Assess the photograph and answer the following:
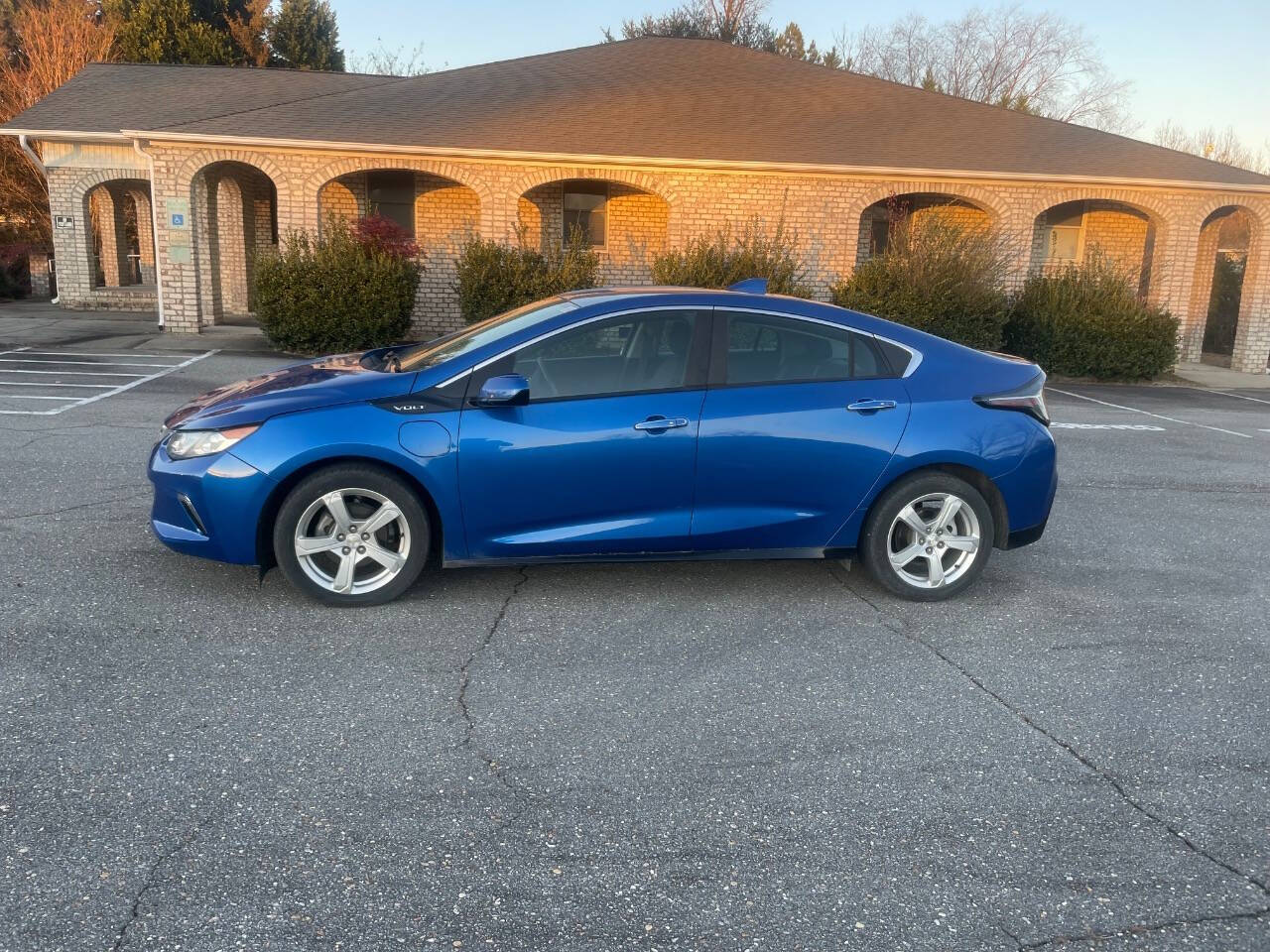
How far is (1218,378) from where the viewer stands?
19.6m

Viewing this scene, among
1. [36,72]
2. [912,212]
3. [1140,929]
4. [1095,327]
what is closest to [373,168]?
[912,212]

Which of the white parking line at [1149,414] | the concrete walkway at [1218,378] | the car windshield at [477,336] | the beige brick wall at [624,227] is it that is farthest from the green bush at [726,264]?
the car windshield at [477,336]

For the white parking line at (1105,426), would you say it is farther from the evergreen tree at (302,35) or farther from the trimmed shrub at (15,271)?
the evergreen tree at (302,35)

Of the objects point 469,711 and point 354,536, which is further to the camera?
point 354,536

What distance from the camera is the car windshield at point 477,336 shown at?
17.1 ft

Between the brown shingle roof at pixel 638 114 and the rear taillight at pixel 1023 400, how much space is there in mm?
13345

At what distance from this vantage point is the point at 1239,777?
3.63 meters

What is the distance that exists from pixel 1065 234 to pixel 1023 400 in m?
18.6

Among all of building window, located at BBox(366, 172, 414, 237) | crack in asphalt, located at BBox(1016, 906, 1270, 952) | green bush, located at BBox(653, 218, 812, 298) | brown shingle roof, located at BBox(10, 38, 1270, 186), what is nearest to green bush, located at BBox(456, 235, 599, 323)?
green bush, located at BBox(653, 218, 812, 298)

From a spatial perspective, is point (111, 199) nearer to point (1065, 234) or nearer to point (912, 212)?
point (912, 212)

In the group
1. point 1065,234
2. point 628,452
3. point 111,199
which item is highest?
point 111,199

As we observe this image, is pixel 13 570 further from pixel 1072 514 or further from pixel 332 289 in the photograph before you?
pixel 332 289

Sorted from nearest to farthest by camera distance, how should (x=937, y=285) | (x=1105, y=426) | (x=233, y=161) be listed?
(x=1105, y=426), (x=937, y=285), (x=233, y=161)

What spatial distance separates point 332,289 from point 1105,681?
1322 centimetres
